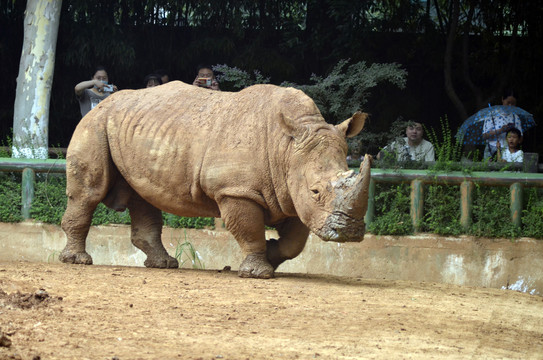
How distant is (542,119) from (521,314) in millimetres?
6897

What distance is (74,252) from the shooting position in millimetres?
8406

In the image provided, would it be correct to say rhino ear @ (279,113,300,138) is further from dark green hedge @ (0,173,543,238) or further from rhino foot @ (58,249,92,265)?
rhino foot @ (58,249,92,265)

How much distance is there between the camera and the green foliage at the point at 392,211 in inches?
362

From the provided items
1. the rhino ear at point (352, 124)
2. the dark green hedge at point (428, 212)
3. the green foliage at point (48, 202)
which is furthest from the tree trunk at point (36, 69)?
the rhino ear at point (352, 124)

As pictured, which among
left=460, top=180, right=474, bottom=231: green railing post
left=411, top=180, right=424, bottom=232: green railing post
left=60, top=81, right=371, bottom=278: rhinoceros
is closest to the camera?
left=60, top=81, right=371, bottom=278: rhinoceros

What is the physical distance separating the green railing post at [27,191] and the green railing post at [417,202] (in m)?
4.22

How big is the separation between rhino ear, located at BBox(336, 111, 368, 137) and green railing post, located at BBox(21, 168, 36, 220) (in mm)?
4114

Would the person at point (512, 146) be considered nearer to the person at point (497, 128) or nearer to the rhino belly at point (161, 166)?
the person at point (497, 128)

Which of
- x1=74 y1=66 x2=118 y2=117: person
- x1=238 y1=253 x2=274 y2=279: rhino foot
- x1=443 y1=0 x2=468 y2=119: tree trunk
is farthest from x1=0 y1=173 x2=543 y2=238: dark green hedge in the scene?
x1=443 y1=0 x2=468 y2=119: tree trunk

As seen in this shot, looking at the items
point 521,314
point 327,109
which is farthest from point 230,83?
point 521,314

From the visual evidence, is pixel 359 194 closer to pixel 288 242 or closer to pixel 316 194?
pixel 316 194

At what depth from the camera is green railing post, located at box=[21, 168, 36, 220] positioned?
9891mm

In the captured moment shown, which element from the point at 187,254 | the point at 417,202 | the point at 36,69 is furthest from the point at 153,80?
the point at 417,202

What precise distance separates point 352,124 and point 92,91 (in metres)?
4.48
